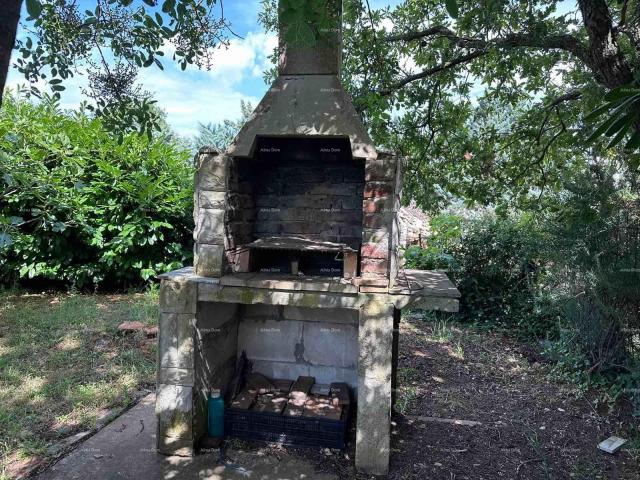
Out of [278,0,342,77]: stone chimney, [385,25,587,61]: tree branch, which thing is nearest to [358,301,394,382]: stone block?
[278,0,342,77]: stone chimney

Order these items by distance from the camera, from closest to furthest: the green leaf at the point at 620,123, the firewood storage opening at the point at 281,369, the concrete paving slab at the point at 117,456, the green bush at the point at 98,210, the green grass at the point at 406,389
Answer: the green leaf at the point at 620,123, the concrete paving slab at the point at 117,456, the firewood storage opening at the point at 281,369, the green grass at the point at 406,389, the green bush at the point at 98,210

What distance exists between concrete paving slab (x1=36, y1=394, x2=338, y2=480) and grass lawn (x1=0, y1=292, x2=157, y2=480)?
306mm

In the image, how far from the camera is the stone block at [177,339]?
3.41 m

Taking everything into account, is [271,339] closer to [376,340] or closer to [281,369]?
[281,369]

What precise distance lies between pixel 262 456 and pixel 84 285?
6005 millimetres

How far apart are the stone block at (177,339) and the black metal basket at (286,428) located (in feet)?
2.18

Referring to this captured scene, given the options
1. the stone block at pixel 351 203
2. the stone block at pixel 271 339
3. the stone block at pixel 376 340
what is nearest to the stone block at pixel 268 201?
the stone block at pixel 351 203

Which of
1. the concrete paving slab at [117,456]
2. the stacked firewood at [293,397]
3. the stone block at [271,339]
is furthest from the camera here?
the stone block at [271,339]

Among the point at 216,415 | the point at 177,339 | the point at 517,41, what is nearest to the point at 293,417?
the point at 216,415

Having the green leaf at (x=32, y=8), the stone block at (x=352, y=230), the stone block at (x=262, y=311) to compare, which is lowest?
the stone block at (x=262, y=311)

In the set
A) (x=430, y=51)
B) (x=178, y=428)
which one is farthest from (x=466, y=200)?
(x=178, y=428)

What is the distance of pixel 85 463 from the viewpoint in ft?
10.8

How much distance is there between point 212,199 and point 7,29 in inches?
89.6

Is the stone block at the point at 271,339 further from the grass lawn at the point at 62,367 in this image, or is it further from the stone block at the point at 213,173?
the stone block at the point at 213,173
